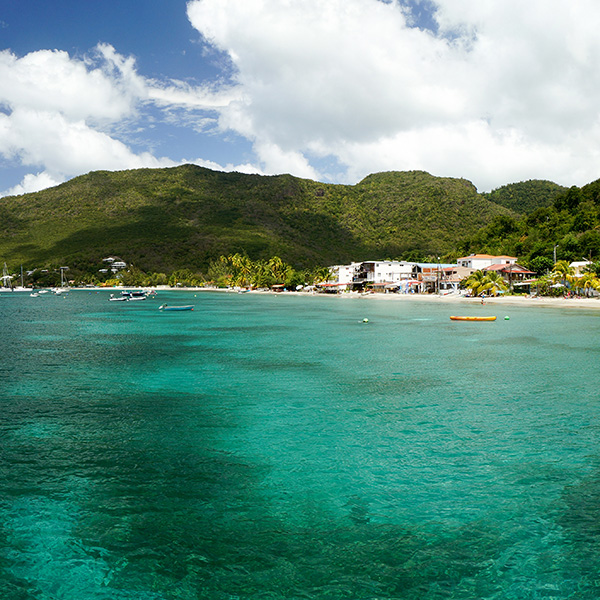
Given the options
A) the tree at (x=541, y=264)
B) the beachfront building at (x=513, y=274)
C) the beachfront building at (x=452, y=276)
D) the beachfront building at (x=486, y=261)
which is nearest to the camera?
the tree at (x=541, y=264)

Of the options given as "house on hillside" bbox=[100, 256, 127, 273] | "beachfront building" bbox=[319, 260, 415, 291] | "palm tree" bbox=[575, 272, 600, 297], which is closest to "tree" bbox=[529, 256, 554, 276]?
"palm tree" bbox=[575, 272, 600, 297]

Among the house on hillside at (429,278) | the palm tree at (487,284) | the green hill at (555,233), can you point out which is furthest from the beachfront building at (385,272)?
the palm tree at (487,284)

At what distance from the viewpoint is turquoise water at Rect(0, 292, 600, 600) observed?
7.67m

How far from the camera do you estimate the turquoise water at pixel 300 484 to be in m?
7.67

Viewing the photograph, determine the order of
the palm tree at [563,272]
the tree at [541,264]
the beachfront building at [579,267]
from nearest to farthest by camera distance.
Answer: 1. the palm tree at [563,272]
2. the beachfront building at [579,267]
3. the tree at [541,264]

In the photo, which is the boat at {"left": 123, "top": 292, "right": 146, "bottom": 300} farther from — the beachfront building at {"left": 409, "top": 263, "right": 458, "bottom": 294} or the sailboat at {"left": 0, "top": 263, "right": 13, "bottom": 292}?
the sailboat at {"left": 0, "top": 263, "right": 13, "bottom": 292}

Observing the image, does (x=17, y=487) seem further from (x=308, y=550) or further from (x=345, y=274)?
(x=345, y=274)

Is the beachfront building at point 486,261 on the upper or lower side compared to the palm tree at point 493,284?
upper

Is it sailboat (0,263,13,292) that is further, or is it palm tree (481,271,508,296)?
Result: sailboat (0,263,13,292)

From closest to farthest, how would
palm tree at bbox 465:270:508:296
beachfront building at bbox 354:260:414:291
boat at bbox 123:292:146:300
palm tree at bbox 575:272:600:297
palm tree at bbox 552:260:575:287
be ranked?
palm tree at bbox 575:272:600:297
palm tree at bbox 552:260:575:287
palm tree at bbox 465:270:508:296
boat at bbox 123:292:146:300
beachfront building at bbox 354:260:414:291

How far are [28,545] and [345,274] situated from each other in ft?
453

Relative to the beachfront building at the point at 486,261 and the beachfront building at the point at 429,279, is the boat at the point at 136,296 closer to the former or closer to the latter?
the beachfront building at the point at 429,279

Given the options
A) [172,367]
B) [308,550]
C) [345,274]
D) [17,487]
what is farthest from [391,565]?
[345,274]

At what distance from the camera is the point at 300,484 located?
11203 mm
